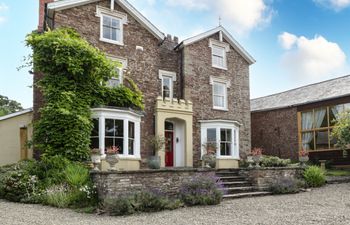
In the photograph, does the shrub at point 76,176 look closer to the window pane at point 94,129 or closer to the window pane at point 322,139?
the window pane at point 94,129

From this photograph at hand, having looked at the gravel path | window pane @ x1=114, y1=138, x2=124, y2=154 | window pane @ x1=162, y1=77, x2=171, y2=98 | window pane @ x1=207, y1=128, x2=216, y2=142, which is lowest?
the gravel path

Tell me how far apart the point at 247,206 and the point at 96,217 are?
4813 millimetres

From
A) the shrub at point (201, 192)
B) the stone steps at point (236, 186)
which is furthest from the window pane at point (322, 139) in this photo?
the shrub at point (201, 192)

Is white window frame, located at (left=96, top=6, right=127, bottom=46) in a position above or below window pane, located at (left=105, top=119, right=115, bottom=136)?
above

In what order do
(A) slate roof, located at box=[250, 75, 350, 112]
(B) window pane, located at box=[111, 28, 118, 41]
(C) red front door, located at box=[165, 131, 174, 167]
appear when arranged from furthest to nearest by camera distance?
(A) slate roof, located at box=[250, 75, 350, 112], (C) red front door, located at box=[165, 131, 174, 167], (B) window pane, located at box=[111, 28, 118, 41]

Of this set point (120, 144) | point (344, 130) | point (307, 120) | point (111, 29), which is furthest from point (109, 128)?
point (307, 120)

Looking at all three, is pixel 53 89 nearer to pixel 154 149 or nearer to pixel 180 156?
pixel 154 149

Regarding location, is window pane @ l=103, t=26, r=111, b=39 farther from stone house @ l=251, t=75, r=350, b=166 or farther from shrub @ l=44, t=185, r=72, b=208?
stone house @ l=251, t=75, r=350, b=166

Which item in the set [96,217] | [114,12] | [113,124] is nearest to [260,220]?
[96,217]

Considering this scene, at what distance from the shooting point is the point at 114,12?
738 inches

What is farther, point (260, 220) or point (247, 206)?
point (247, 206)

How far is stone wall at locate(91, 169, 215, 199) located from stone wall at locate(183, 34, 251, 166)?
7.58m

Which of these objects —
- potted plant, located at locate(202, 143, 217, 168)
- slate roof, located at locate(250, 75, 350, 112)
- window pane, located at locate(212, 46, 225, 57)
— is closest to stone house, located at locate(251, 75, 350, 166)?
slate roof, located at locate(250, 75, 350, 112)

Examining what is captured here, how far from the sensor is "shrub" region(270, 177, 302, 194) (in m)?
14.8
